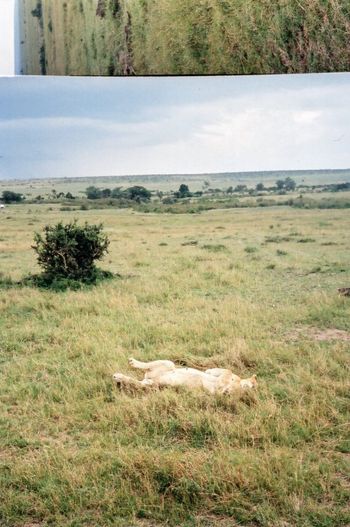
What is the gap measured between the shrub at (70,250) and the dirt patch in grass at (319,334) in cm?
94

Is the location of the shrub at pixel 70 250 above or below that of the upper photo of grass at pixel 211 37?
below

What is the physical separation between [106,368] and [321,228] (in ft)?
3.77

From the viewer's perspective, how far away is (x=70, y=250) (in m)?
2.82

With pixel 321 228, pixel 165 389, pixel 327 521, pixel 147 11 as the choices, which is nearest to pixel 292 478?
pixel 327 521

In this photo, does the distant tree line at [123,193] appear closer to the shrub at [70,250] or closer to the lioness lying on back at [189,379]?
the shrub at [70,250]

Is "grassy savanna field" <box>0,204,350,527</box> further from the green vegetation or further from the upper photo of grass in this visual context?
the upper photo of grass

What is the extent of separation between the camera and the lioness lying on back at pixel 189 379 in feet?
7.98

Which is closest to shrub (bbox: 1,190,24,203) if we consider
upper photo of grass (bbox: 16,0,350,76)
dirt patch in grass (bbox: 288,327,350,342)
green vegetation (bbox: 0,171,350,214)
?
green vegetation (bbox: 0,171,350,214)

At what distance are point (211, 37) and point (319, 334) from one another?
141 cm

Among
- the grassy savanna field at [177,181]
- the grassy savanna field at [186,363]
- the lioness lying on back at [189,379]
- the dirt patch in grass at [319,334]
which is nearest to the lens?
the grassy savanna field at [186,363]

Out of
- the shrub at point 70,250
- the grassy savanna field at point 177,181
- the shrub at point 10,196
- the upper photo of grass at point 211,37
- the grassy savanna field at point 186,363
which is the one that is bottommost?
the grassy savanna field at point 186,363

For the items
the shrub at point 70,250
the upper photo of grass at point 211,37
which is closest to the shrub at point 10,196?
the shrub at point 70,250

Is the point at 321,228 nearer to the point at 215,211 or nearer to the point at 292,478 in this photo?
the point at 215,211

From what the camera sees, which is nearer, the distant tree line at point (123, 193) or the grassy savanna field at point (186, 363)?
the grassy savanna field at point (186, 363)
